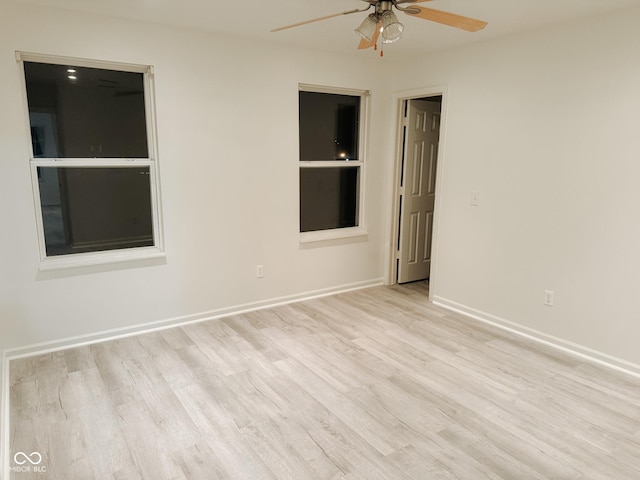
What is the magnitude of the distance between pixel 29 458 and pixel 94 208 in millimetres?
1954

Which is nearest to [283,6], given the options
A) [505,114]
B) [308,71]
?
[308,71]

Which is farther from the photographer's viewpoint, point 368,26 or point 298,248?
point 298,248

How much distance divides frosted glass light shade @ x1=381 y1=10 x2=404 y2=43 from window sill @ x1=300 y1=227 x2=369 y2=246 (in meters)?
2.51

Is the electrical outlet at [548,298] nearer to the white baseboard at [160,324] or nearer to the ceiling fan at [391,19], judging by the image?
the white baseboard at [160,324]

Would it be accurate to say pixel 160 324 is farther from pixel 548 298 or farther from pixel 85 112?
pixel 548 298

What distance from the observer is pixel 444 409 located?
8.52 feet

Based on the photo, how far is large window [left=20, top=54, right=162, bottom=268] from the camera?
318 cm

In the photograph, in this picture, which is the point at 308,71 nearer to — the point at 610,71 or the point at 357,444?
the point at 610,71

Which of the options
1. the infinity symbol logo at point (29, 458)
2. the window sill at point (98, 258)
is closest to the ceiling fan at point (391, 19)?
the window sill at point (98, 258)

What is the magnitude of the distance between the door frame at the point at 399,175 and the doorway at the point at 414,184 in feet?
0.04

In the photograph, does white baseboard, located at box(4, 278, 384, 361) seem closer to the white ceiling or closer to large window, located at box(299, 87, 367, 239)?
large window, located at box(299, 87, 367, 239)

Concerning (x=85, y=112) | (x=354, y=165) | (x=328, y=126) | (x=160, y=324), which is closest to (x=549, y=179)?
(x=354, y=165)

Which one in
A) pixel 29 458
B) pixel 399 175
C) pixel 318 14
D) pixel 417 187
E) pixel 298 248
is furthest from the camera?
pixel 417 187

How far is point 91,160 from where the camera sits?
329 centimetres
